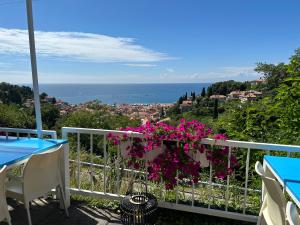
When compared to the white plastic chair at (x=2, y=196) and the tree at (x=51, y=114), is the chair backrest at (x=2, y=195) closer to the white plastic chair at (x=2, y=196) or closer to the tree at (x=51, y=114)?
the white plastic chair at (x=2, y=196)

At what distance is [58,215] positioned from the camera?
3.06 metres

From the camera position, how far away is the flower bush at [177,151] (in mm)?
2775

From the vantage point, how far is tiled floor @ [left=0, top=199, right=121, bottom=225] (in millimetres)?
2920

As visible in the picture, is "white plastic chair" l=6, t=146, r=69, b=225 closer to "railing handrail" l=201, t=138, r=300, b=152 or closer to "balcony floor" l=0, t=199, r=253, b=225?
"balcony floor" l=0, t=199, r=253, b=225

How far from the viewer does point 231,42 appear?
22.0 m

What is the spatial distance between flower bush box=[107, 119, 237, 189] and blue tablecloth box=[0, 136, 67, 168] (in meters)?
0.89

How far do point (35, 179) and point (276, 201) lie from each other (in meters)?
2.00

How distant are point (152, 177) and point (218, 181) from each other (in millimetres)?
986

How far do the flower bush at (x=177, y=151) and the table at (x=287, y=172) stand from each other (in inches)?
19.8

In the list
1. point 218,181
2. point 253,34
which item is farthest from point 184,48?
point 218,181

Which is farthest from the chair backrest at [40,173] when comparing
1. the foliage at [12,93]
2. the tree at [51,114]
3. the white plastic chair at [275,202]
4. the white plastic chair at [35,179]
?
the tree at [51,114]

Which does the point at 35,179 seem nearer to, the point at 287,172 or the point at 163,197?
the point at 163,197

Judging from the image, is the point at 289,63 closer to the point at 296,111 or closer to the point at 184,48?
the point at 296,111

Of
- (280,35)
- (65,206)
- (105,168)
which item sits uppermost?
(280,35)
